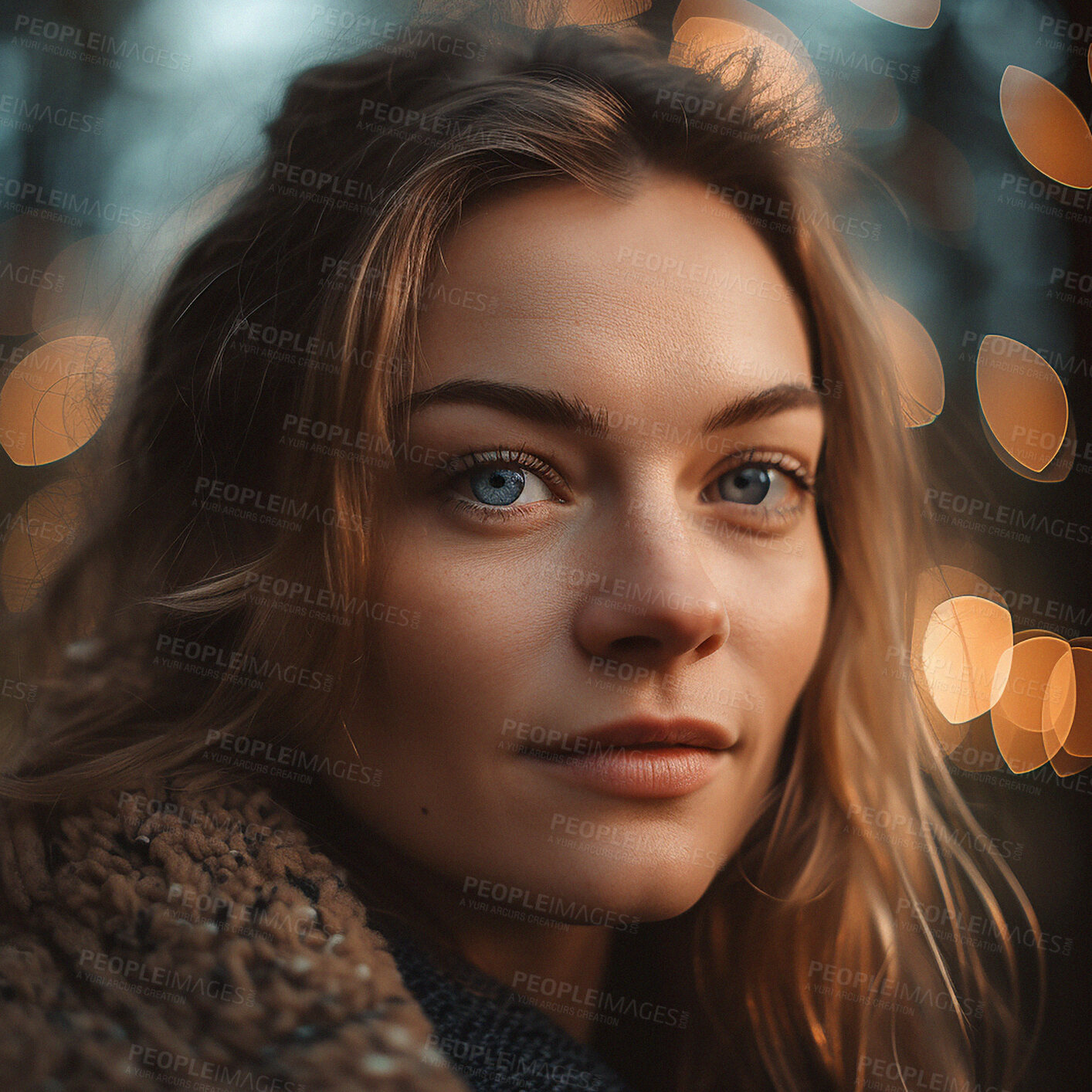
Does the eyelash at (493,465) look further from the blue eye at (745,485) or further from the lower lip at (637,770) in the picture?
the lower lip at (637,770)

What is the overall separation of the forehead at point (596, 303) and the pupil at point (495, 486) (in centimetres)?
10

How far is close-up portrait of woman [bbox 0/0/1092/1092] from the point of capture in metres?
0.82

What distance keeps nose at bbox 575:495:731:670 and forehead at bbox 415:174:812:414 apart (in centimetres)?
14

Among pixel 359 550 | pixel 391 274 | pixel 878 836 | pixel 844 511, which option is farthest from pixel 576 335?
pixel 878 836

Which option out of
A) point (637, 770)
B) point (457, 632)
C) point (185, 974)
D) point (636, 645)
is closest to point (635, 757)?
point (637, 770)

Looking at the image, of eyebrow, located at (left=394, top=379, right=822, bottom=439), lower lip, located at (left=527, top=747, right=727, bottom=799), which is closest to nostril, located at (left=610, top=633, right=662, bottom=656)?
lower lip, located at (left=527, top=747, right=727, bottom=799)

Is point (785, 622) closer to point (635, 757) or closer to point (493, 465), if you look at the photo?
point (635, 757)

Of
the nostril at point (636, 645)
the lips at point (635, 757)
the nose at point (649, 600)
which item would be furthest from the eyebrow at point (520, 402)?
the lips at point (635, 757)

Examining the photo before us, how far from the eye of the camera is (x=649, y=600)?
2.72ft

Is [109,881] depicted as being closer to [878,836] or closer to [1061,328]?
[878,836]

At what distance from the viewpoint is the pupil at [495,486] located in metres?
0.87

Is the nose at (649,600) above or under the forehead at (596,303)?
under

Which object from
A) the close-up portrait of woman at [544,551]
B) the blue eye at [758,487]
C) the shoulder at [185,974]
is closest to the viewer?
the shoulder at [185,974]

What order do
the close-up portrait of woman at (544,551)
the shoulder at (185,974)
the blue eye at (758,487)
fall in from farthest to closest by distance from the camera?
the blue eye at (758,487) < the close-up portrait of woman at (544,551) < the shoulder at (185,974)
